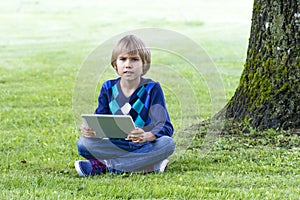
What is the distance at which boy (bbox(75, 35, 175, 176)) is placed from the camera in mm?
4988

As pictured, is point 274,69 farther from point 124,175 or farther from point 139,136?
point 124,175

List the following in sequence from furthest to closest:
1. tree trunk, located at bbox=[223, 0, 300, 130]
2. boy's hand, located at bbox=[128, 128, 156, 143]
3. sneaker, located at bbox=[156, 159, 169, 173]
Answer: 1. tree trunk, located at bbox=[223, 0, 300, 130]
2. sneaker, located at bbox=[156, 159, 169, 173]
3. boy's hand, located at bbox=[128, 128, 156, 143]

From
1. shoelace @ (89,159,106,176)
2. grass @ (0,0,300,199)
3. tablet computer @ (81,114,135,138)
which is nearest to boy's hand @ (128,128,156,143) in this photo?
tablet computer @ (81,114,135,138)

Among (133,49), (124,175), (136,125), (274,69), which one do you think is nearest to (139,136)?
(136,125)

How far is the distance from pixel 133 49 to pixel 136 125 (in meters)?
0.61

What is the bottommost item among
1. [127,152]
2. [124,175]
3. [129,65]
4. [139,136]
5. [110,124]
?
[124,175]

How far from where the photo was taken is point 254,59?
6309 millimetres

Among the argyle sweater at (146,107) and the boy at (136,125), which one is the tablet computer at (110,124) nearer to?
the boy at (136,125)

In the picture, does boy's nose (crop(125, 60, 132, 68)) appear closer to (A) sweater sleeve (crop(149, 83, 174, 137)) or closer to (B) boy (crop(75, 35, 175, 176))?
(B) boy (crop(75, 35, 175, 176))

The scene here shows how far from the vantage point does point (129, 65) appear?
16.4 ft

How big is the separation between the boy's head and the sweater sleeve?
0.23m

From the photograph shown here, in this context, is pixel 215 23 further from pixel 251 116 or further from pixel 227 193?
pixel 227 193

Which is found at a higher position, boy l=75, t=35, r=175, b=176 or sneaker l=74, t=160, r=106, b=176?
boy l=75, t=35, r=175, b=176

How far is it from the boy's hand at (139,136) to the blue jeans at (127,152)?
0.13 metres
